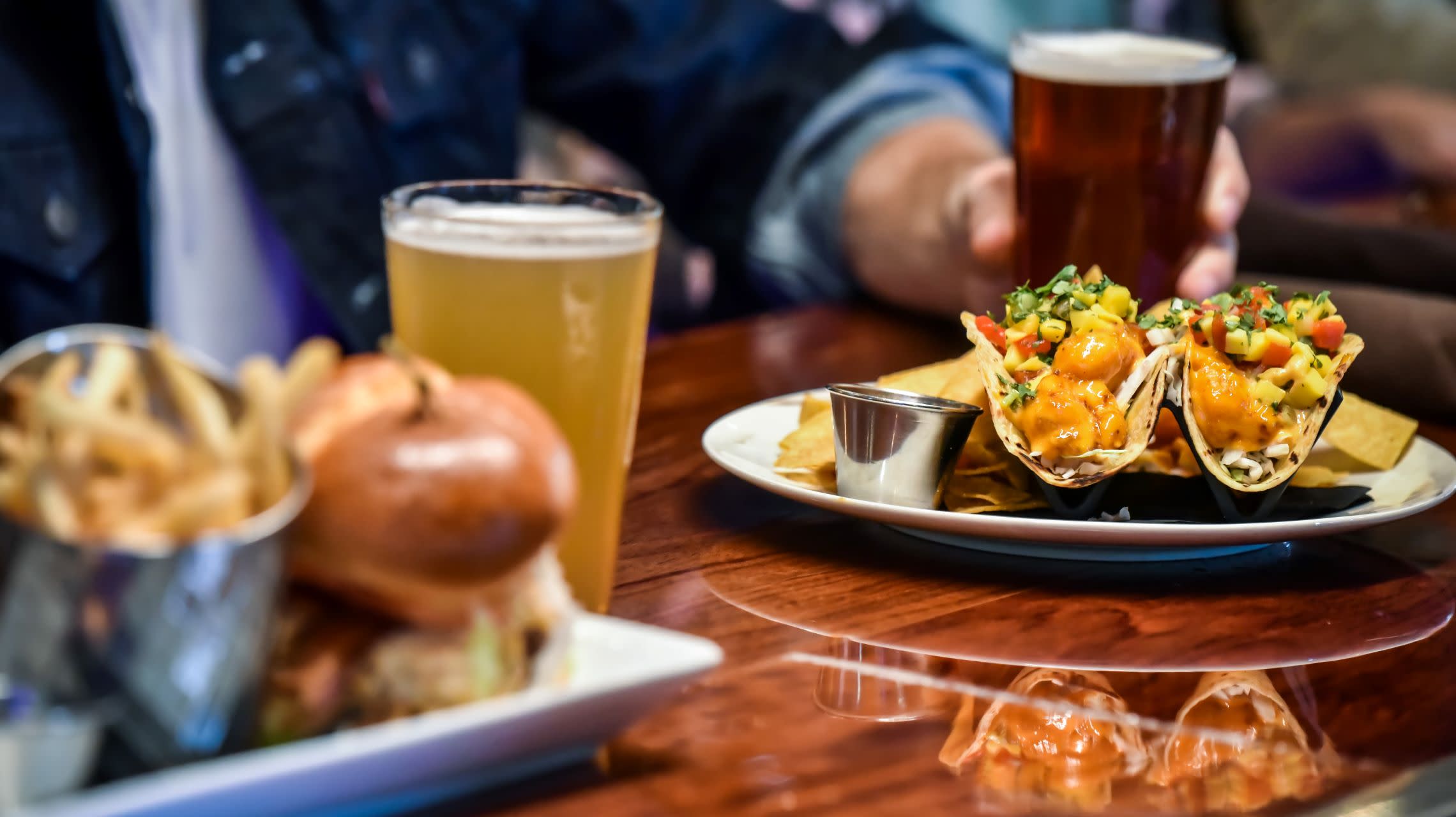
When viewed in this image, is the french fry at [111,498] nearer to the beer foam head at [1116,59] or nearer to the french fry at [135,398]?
the french fry at [135,398]

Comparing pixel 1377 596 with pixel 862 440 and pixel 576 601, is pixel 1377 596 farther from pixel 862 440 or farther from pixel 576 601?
pixel 576 601

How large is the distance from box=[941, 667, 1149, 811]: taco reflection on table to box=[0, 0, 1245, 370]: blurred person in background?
787 mm

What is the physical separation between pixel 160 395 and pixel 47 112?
1.15 metres

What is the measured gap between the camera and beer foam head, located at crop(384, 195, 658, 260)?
0.67m

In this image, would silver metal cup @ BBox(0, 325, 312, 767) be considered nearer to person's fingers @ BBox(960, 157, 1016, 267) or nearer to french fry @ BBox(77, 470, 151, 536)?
french fry @ BBox(77, 470, 151, 536)

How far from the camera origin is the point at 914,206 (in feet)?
5.95

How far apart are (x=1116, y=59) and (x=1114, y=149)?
8 cm

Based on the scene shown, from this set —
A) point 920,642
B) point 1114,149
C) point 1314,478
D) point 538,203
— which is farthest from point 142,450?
point 1114,149

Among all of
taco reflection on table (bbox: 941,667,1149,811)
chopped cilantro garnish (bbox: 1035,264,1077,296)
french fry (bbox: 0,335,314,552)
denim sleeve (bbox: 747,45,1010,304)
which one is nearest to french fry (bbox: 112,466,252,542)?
french fry (bbox: 0,335,314,552)

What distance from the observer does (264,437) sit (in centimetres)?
50

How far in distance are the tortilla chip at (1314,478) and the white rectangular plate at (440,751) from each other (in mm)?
563

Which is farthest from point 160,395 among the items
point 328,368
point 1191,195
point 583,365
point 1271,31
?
point 1271,31

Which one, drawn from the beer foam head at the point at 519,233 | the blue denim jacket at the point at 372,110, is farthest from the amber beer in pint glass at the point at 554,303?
the blue denim jacket at the point at 372,110

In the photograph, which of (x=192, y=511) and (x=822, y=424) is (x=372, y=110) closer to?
(x=822, y=424)
